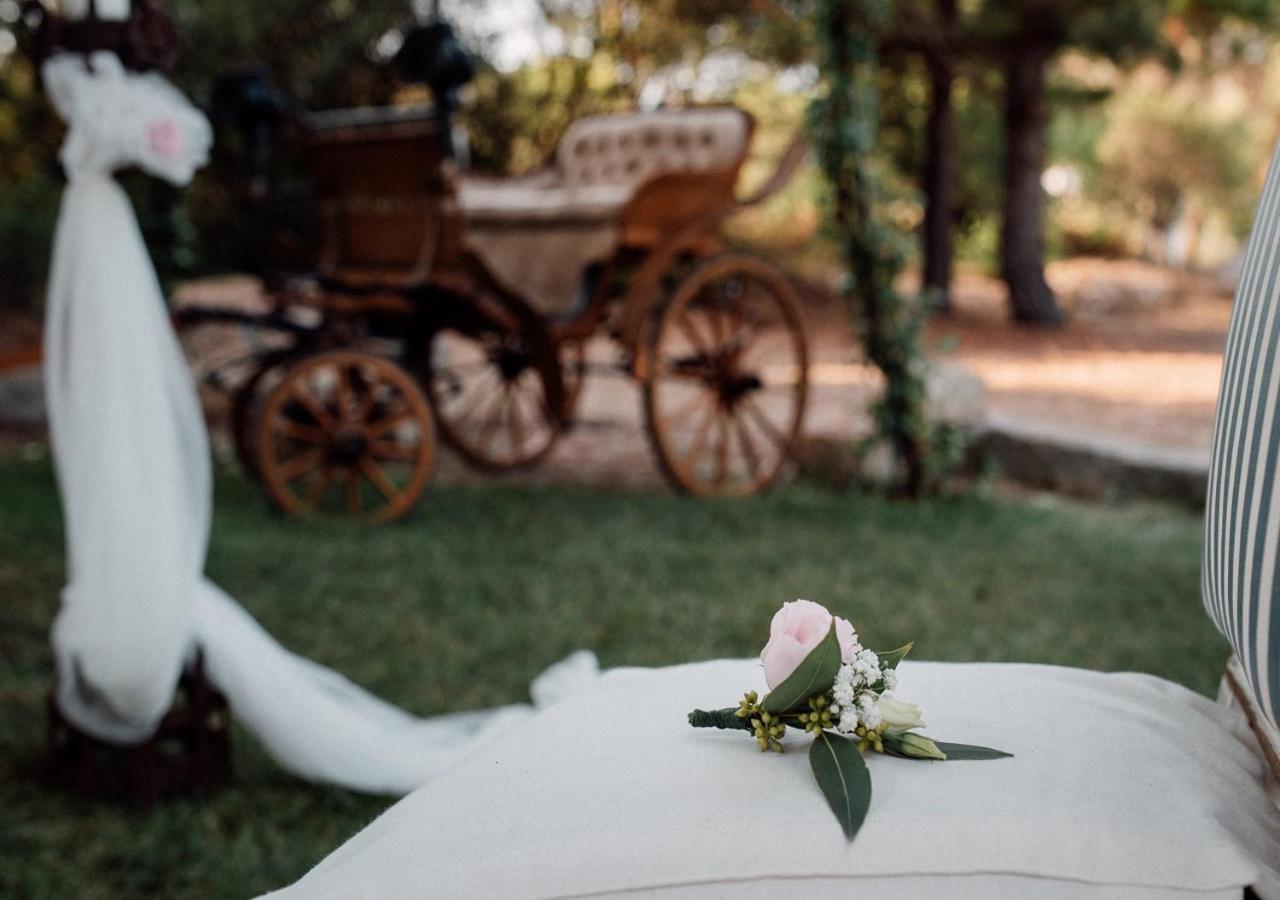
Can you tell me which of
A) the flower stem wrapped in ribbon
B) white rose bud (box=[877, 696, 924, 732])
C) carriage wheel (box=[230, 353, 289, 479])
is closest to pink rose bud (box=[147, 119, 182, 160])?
the flower stem wrapped in ribbon

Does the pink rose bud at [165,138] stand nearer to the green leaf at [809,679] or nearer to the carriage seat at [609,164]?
Answer: the green leaf at [809,679]

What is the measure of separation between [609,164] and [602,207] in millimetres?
833

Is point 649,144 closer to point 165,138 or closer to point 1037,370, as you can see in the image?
point 165,138

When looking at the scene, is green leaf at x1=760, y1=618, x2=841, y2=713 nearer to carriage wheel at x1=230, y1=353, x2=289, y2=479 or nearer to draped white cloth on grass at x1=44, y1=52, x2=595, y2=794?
draped white cloth on grass at x1=44, y1=52, x2=595, y2=794

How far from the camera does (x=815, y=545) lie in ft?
15.5

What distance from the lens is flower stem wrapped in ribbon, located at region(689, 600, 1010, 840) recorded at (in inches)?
50.0

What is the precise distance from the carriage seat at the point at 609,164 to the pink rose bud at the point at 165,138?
238 centimetres

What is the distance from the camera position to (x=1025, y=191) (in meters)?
12.7

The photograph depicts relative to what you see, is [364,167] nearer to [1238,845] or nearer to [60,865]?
[60,865]

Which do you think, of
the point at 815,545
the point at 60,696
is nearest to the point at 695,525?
Answer: the point at 815,545

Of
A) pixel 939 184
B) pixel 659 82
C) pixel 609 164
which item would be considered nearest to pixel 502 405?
pixel 609 164

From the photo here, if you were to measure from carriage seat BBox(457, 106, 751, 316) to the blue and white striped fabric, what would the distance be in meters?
3.91

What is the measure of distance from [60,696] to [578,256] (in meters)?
3.14

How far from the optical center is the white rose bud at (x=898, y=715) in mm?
1325
